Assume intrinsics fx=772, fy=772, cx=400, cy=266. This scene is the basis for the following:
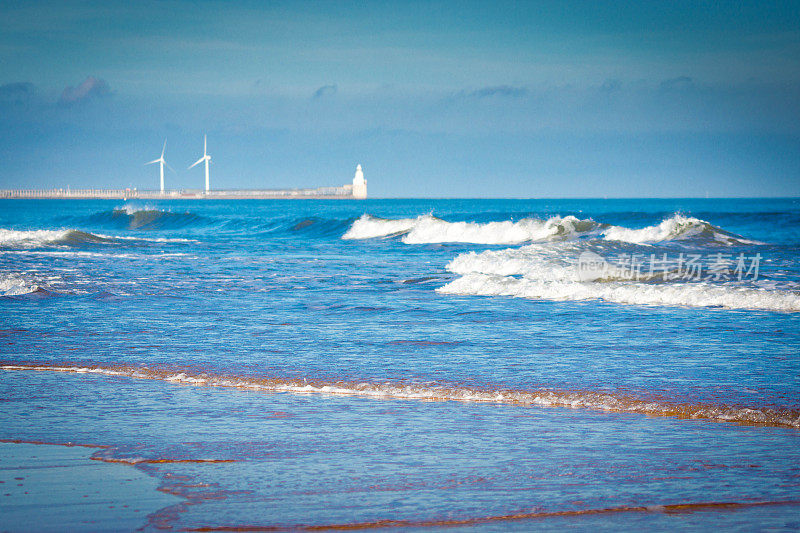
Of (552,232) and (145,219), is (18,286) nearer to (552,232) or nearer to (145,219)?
(552,232)

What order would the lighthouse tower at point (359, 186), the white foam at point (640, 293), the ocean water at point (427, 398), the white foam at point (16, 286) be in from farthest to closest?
the lighthouse tower at point (359, 186)
the white foam at point (16, 286)
the white foam at point (640, 293)
the ocean water at point (427, 398)

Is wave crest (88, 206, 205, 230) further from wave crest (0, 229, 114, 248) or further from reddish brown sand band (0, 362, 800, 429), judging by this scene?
reddish brown sand band (0, 362, 800, 429)

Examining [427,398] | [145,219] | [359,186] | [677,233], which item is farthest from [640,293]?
[359,186]

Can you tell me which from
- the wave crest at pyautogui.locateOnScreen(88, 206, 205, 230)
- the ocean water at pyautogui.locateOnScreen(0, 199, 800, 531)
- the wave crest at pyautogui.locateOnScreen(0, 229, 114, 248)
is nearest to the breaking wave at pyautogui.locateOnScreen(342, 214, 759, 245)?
the wave crest at pyautogui.locateOnScreen(0, 229, 114, 248)

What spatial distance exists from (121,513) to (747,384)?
17.9ft

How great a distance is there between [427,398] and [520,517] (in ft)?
9.10

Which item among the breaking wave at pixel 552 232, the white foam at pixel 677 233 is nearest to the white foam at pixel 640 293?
the white foam at pixel 677 233

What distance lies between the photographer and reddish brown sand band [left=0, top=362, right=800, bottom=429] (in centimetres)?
607

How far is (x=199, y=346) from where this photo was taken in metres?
9.05

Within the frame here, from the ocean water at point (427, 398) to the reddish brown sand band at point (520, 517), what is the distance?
1 cm

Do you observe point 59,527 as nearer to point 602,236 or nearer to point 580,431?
→ point 580,431

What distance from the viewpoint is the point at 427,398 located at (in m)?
6.73

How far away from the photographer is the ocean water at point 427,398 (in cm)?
421

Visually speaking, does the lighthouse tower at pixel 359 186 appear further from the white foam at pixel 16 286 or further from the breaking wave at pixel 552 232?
the white foam at pixel 16 286
